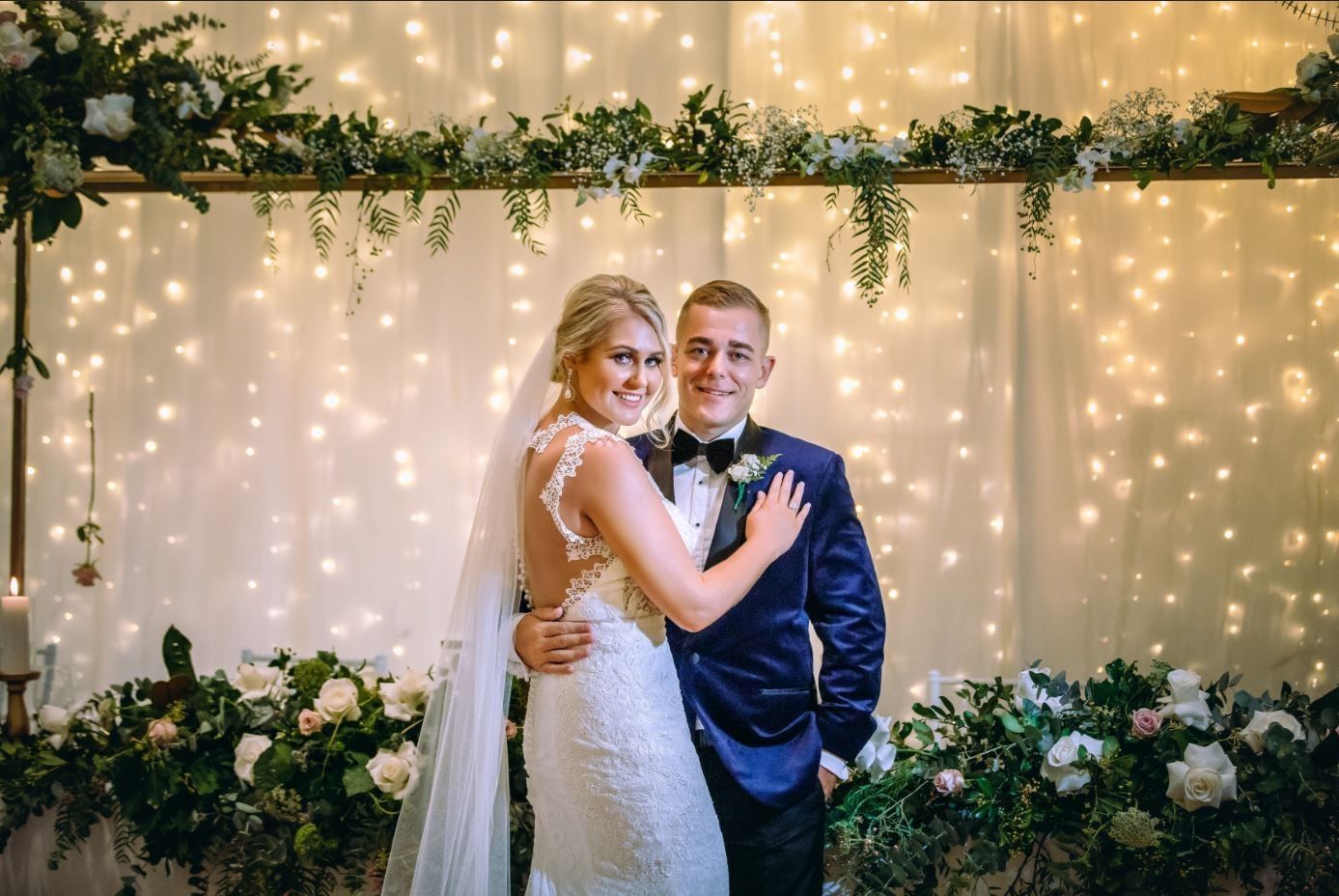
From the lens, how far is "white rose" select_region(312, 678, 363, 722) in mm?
3250

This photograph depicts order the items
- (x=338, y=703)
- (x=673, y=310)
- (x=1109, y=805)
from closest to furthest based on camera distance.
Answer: (x=1109, y=805), (x=338, y=703), (x=673, y=310)

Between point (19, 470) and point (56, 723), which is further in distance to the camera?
point (19, 470)

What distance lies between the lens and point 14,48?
120 inches

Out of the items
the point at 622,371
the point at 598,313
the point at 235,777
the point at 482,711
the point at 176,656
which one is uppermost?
the point at 598,313

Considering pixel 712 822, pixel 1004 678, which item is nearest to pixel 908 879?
pixel 712 822

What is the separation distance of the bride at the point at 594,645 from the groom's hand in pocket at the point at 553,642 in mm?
22

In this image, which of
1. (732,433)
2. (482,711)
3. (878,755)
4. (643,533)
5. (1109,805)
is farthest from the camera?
(878,755)

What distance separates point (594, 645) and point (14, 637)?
2.10 m

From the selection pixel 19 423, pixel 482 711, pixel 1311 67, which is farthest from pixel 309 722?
pixel 1311 67

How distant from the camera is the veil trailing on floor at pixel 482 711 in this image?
2.53 m

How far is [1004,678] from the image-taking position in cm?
482

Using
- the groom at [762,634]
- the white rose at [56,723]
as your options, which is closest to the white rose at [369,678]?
the white rose at [56,723]

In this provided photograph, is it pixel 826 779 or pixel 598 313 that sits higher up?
pixel 598 313

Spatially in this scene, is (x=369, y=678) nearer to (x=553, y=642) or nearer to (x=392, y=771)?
(x=392, y=771)
